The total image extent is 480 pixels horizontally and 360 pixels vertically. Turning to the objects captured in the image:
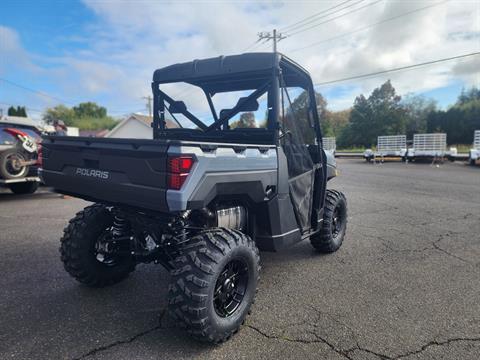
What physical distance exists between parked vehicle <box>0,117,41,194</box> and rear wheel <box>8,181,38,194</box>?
0.55 m

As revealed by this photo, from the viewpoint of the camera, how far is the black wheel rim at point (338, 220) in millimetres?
4701

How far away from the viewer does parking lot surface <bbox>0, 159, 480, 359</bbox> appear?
2.53 m

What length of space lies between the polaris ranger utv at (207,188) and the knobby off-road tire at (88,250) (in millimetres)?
11

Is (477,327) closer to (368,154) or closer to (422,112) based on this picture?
(368,154)

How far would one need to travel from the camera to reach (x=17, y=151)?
8.51 metres

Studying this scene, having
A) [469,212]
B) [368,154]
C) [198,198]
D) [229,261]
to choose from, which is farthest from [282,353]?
[368,154]

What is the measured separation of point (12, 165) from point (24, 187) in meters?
1.38

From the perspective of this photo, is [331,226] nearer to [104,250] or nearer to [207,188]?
[207,188]

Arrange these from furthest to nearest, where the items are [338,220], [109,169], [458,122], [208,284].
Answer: [458,122] < [338,220] < [109,169] < [208,284]

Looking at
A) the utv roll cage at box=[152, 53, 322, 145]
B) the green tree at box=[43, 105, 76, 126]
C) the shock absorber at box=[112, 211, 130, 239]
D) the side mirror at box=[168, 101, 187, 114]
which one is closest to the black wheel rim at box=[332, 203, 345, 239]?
the utv roll cage at box=[152, 53, 322, 145]

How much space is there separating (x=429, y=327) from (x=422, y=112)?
56.1 m

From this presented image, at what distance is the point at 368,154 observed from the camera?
24.4 metres

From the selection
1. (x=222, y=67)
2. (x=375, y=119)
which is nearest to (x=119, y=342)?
(x=222, y=67)

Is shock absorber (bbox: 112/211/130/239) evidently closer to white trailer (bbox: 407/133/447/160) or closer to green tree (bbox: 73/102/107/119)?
white trailer (bbox: 407/133/447/160)
